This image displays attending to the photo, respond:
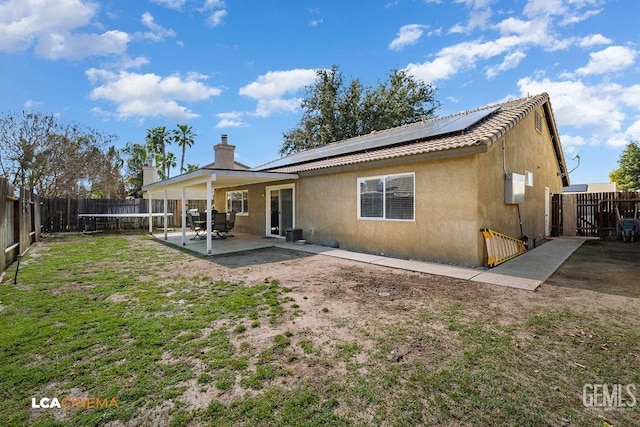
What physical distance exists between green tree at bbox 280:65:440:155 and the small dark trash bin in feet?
47.4

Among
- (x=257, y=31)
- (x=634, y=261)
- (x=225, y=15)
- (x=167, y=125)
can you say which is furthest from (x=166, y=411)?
(x=167, y=125)

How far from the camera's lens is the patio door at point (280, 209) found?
1182 cm

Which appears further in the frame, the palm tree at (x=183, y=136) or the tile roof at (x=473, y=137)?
the palm tree at (x=183, y=136)

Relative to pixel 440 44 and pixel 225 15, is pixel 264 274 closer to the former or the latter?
pixel 225 15

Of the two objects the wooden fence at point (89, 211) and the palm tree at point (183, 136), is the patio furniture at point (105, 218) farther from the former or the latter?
the palm tree at point (183, 136)

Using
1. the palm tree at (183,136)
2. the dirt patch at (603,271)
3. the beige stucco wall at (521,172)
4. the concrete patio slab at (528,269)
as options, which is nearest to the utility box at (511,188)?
the beige stucco wall at (521,172)

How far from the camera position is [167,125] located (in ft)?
111

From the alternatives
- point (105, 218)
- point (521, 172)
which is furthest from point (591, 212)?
point (105, 218)

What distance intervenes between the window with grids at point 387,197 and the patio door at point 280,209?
142 inches

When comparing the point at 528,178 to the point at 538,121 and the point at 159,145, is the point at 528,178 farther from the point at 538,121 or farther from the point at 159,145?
the point at 159,145

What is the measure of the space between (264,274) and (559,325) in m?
4.92

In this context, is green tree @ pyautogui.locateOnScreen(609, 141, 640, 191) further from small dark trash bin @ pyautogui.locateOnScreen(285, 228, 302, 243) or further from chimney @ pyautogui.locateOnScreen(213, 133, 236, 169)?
chimney @ pyautogui.locateOnScreen(213, 133, 236, 169)

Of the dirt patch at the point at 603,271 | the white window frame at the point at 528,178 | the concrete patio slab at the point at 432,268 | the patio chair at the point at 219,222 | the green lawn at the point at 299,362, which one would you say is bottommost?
the green lawn at the point at 299,362

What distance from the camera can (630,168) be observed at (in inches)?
1264
